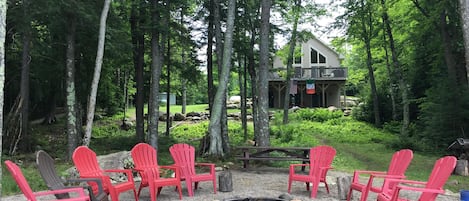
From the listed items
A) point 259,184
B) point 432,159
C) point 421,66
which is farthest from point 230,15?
point 421,66

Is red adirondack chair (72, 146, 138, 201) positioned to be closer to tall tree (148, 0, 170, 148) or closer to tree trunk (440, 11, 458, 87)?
tall tree (148, 0, 170, 148)

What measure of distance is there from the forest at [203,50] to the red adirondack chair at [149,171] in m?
2.21

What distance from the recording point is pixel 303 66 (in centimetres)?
2717

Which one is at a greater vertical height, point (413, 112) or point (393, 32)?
point (393, 32)

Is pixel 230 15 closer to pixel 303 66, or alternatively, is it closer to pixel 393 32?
pixel 393 32

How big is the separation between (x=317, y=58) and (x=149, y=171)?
2358 centimetres

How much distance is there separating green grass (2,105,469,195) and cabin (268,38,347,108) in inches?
193

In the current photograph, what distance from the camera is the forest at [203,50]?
8812 millimetres

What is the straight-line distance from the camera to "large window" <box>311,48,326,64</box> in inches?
1074

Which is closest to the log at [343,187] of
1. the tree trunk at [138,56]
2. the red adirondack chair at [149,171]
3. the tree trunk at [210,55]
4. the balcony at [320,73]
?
the red adirondack chair at [149,171]

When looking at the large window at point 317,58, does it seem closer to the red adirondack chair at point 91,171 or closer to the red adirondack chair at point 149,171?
the red adirondack chair at point 149,171

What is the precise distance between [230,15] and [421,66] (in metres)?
10.8

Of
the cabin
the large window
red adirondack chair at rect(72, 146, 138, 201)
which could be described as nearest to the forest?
red adirondack chair at rect(72, 146, 138, 201)

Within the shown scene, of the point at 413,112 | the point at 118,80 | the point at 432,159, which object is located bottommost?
the point at 432,159
